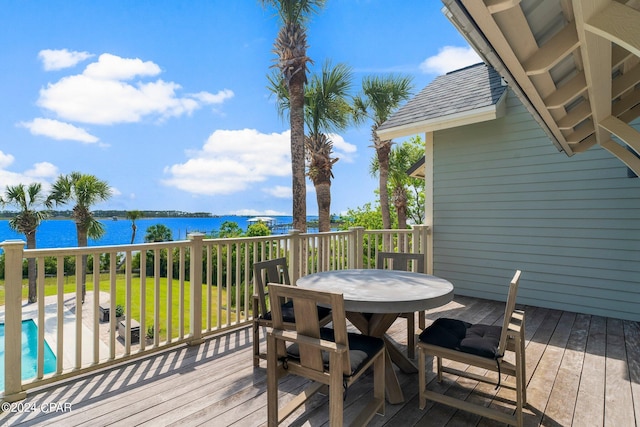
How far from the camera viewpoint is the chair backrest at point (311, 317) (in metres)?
1.73

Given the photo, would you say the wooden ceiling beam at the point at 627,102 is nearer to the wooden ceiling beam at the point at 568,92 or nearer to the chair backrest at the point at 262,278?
the wooden ceiling beam at the point at 568,92

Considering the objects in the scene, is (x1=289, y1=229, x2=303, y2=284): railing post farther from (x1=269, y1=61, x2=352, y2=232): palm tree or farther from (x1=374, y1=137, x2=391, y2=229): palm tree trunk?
(x1=374, y1=137, x2=391, y2=229): palm tree trunk

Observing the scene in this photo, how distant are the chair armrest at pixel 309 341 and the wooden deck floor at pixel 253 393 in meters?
0.66

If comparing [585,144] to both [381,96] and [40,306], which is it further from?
[381,96]

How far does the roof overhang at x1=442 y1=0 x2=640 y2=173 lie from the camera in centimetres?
137

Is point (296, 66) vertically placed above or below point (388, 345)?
above

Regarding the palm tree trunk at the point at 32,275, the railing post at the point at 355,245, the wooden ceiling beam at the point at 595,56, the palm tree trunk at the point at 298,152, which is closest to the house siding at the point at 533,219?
the railing post at the point at 355,245

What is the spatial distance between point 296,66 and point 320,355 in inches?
371

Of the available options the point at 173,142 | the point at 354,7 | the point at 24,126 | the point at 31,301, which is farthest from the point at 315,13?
the point at 24,126

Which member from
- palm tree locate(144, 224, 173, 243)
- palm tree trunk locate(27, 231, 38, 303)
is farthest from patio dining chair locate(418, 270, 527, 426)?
palm tree locate(144, 224, 173, 243)

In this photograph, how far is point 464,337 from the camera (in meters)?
2.28

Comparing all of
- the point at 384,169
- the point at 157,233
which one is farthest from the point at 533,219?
the point at 157,233

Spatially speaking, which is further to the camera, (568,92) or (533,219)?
(533,219)

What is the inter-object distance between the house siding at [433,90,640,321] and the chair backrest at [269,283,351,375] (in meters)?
4.40
